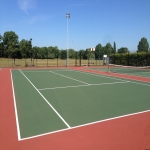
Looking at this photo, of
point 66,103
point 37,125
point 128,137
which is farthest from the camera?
point 66,103

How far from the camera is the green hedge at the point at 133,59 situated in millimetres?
33219

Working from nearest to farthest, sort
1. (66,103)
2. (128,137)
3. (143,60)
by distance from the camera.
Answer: (128,137) < (66,103) < (143,60)

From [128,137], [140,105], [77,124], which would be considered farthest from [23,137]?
[140,105]

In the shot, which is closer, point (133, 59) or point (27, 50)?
point (133, 59)

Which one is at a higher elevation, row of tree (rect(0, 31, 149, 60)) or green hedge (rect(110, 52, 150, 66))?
row of tree (rect(0, 31, 149, 60))

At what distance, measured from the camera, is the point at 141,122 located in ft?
18.9

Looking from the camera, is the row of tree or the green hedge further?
the row of tree

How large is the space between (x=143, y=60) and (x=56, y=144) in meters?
33.0

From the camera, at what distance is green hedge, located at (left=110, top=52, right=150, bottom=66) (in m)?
33.2

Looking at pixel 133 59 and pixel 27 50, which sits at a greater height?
pixel 27 50

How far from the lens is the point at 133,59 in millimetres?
36125

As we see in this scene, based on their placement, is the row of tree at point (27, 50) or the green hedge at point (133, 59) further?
the row of tree at point (27, 50)

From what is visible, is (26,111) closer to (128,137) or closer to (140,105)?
(128,137)

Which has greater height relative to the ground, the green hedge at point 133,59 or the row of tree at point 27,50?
the row of tree at point 27,50
